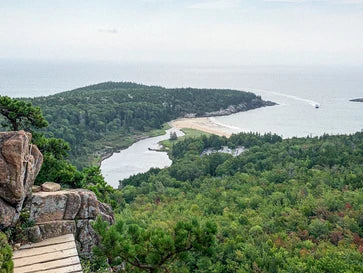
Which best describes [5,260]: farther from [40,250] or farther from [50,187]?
[50,187]

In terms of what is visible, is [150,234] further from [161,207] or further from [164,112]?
[164,112]

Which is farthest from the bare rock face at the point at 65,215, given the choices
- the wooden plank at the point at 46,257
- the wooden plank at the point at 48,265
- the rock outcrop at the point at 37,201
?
the wooden plank at the point at 48,265

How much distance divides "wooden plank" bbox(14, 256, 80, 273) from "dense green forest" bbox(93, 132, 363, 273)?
0.50 m

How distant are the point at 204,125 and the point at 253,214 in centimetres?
5185

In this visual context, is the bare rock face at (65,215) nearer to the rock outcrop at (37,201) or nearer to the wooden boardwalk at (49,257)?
the rock outcrop at (37,201)

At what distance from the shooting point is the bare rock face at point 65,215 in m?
8.21

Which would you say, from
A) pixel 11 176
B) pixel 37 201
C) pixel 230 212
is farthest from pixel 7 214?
pixel 230 212

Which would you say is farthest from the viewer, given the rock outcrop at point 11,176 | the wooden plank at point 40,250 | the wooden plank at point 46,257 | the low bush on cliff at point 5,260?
the rock outcrop at point 11,176

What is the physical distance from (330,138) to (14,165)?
40.2 m

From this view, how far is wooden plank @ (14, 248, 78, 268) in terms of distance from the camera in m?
7.22

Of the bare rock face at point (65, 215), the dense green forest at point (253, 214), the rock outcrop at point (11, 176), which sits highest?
the rock outcrop at point (11, 176)

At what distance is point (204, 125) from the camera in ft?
237

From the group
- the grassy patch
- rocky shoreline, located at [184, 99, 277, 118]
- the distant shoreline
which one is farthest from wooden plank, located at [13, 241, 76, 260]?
rocky shoreline, located at [184, 99, 277, 118]

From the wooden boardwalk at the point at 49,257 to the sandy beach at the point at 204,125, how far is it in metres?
55.6
